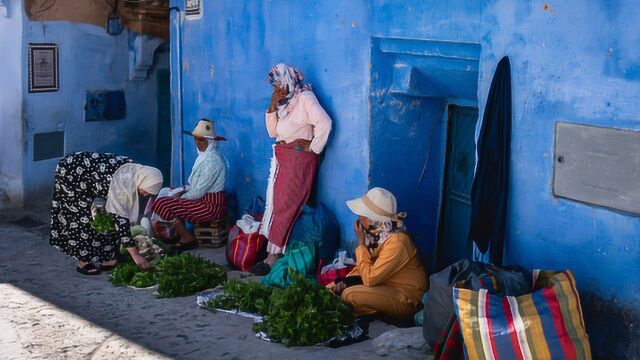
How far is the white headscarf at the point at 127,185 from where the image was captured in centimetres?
716

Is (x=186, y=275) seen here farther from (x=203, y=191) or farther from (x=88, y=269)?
(x=203, y=191)

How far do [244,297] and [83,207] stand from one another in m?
1.85

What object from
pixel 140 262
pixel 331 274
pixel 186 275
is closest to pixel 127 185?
pixel 140 262

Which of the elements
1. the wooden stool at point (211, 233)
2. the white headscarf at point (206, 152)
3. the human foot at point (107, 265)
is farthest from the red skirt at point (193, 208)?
the human foot at point (107, 265)

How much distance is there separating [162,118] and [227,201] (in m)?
3.43

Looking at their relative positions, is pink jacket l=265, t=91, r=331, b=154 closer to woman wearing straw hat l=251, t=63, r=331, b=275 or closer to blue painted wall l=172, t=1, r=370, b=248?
woman wearing straw hat l=251, t=63, r=331, b=275

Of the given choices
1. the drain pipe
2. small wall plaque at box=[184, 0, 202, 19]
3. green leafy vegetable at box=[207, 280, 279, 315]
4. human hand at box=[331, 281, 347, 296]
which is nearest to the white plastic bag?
human hand at box=[331, 281, 347, 296]

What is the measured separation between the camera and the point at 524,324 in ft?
15.6

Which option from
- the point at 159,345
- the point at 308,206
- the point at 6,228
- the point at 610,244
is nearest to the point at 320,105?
the point at 308,206

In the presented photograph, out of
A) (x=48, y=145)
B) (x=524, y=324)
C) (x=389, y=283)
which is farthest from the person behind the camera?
(x=48, y=145)

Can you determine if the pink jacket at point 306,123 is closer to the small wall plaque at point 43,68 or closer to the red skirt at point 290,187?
the red skirt at point 290,187

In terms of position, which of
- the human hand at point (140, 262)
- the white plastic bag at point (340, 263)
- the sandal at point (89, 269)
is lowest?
the sandal at point (89, 269)

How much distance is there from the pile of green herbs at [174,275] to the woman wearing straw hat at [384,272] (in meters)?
1.47

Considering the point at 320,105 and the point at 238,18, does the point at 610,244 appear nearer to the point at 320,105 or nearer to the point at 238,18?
the point at 320,105
